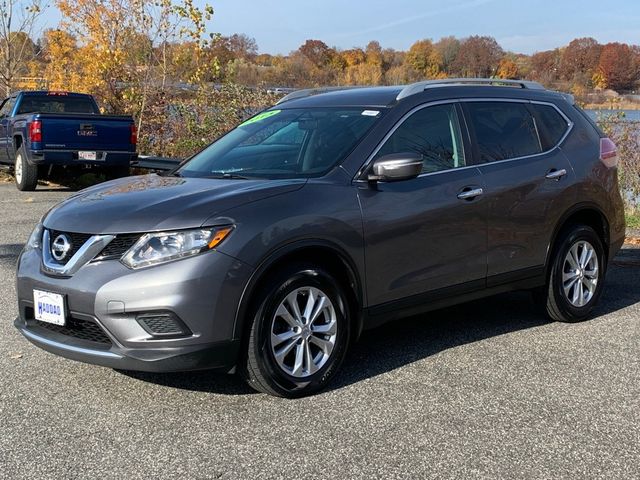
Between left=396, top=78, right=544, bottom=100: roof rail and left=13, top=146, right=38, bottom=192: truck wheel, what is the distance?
10712mm

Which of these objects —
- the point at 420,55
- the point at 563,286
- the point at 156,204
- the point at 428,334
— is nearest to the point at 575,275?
the point at 563,286

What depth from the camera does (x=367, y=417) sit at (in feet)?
13.2

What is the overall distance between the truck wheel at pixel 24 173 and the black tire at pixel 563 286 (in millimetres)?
11077

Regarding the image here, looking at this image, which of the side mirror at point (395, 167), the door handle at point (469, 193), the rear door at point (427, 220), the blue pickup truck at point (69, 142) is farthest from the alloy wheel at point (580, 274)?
the blue pickup truck at point (69, 142)

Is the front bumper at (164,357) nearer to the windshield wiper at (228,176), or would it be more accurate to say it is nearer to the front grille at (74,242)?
the front grille at (74,242)

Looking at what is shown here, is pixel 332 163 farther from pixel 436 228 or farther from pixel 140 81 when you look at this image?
pixel 140 81

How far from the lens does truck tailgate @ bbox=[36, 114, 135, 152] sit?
13680mm

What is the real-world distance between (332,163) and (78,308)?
1.71m

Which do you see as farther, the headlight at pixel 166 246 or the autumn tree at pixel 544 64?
the autumn tree at pixel 544 64

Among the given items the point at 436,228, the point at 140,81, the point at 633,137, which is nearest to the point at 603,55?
the point at 633,137

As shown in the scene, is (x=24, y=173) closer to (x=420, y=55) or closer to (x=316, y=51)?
(x=420, y=55)

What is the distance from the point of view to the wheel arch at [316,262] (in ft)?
13.1

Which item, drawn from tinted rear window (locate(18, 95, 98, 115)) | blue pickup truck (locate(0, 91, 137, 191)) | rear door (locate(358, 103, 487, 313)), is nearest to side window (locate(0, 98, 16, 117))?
tinted rear window (locate(18, 95, 98, 115))

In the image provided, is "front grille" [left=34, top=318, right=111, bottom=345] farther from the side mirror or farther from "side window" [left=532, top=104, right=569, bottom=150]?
"side window" [left=532, top=104, right=569, bottom=150]
